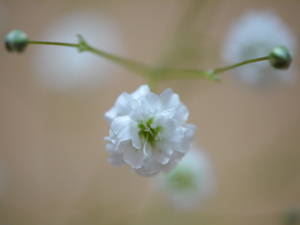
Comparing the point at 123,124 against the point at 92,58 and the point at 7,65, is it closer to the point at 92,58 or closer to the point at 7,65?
the point at 92,58

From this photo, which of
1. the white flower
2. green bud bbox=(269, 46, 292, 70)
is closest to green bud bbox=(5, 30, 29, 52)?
the white flower

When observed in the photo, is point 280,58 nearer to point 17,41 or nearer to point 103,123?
point 17,41

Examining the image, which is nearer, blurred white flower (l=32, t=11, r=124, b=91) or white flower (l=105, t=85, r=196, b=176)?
white flower (l=105, t=85, r=196, b=176)

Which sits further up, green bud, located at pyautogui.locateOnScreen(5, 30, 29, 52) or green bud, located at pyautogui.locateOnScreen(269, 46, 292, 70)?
green bud, located at pyautogui.locateOnScreen(269, 46, 292, 70)

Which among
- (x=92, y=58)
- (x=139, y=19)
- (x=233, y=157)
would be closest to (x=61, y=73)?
(x=92, y=58)

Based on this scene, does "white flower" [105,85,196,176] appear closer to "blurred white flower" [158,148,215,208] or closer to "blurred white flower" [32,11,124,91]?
"blurred white flower" [158,148,215,208]

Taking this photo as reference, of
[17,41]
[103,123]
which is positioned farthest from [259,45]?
[103,123]

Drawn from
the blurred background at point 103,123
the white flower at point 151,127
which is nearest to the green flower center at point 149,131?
the white flower at point 151,127
